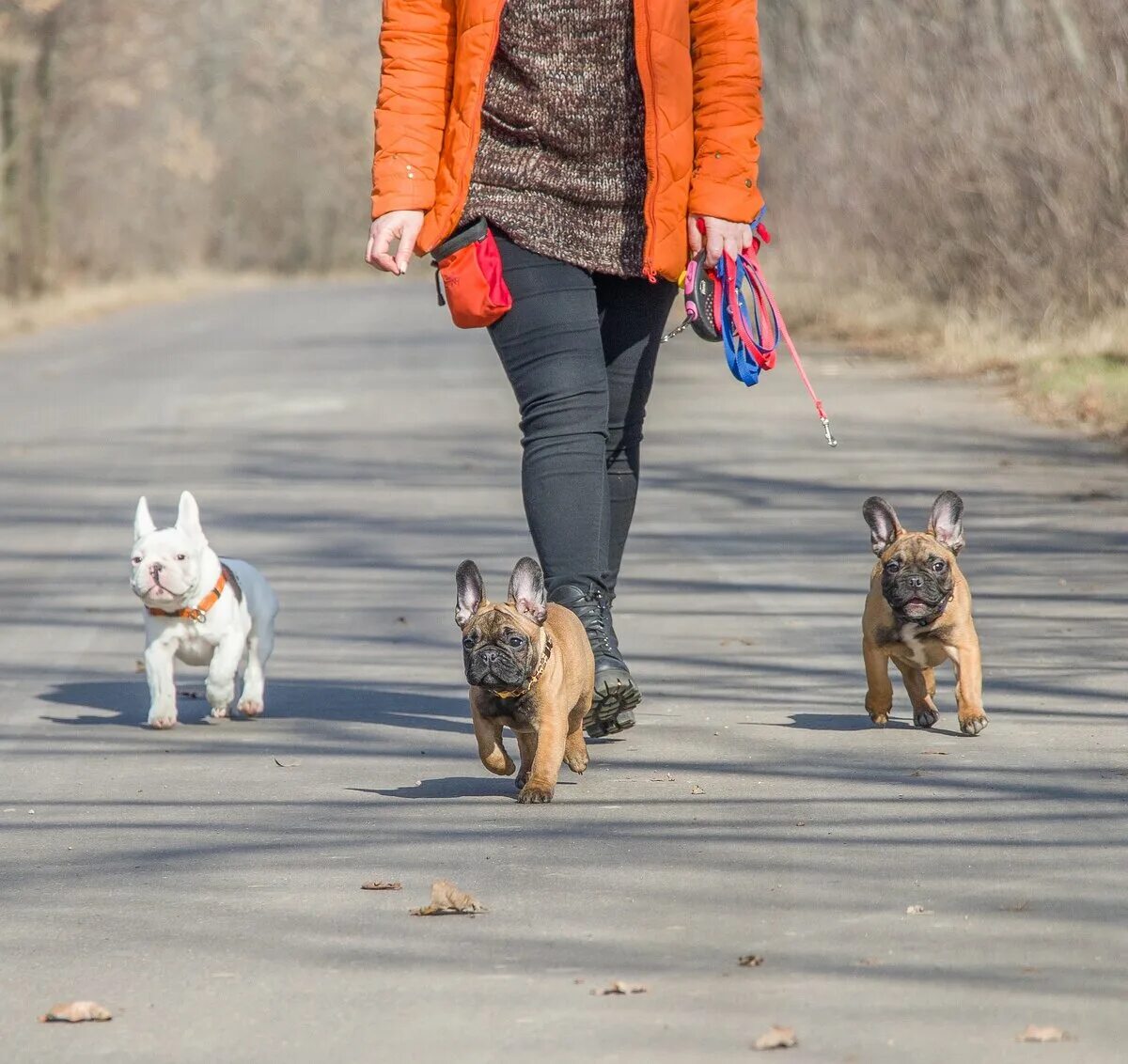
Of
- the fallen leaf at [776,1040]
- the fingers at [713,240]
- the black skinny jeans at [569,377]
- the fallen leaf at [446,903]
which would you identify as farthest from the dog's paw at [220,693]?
the fallen leaf at [776,1040]

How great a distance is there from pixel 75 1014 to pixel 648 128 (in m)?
2.99

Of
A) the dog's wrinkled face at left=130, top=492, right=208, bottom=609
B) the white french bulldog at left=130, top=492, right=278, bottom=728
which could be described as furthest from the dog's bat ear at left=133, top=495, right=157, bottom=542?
the dog's wrinkled face at left=130, top=492, right=208, bottom=609

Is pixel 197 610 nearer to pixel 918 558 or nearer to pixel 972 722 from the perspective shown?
pixel 918 558

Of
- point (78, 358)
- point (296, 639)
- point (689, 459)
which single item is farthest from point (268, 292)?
point (296, 639)

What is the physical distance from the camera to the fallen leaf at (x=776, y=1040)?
11.8ft

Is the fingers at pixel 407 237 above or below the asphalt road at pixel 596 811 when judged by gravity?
above

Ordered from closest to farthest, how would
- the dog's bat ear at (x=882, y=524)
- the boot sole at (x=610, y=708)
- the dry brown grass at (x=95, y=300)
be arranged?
→ the boot sole at (x=610, y=708)
the dog's bat ear at (x=882, y=524)
the dry brown grass at (x=95, y=300)

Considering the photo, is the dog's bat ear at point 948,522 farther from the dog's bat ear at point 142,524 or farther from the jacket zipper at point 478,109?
the dog's bat ear at point 142,524

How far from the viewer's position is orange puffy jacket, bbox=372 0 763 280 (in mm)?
6035

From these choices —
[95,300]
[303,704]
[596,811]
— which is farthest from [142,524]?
[95,300]

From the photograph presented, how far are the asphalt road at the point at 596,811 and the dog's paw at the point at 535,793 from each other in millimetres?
89

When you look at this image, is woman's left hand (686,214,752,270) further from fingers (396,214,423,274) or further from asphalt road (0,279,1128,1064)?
asphalt road (0,279,1128,1064)

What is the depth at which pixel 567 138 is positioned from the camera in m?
6.18

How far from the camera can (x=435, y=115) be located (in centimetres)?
610
